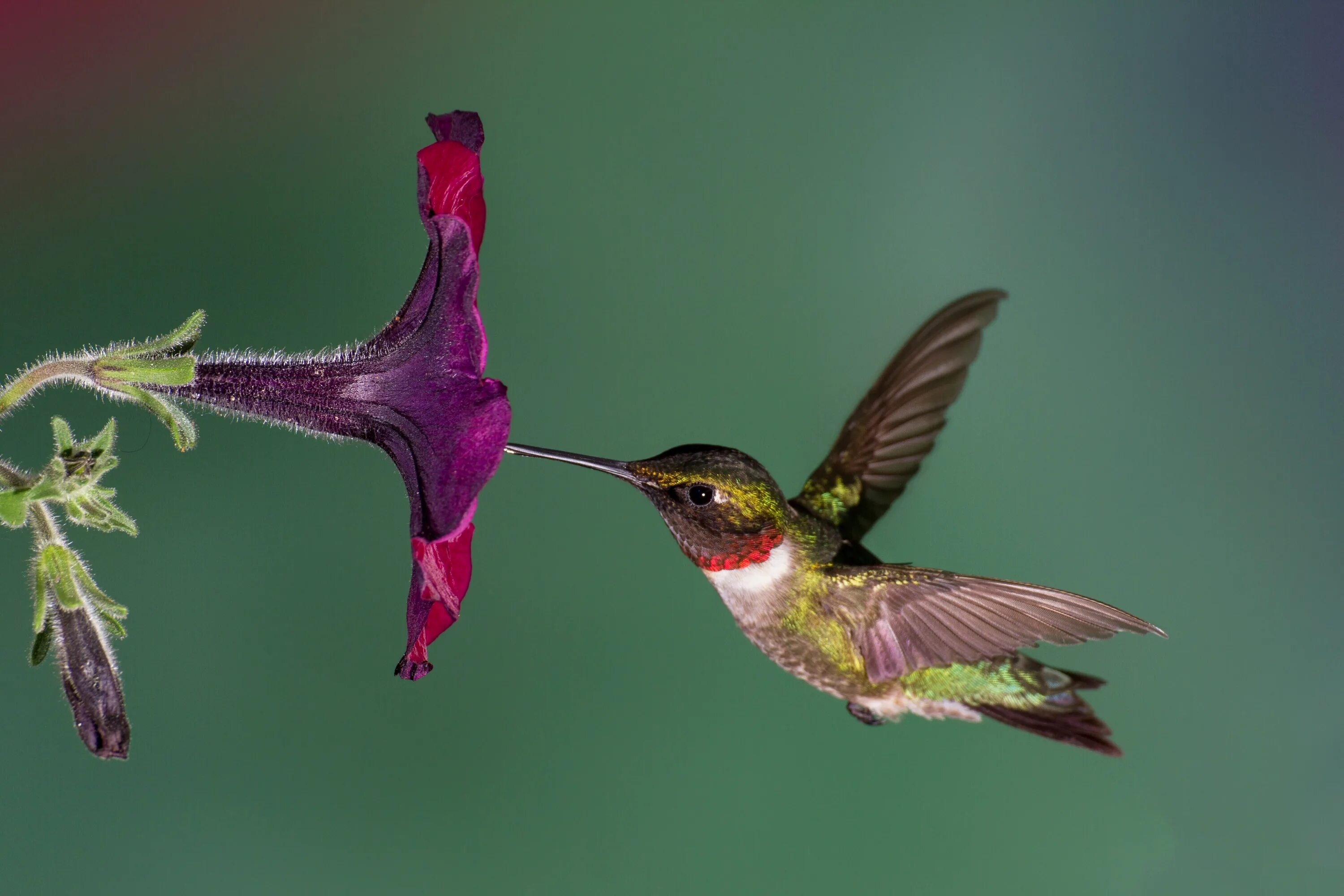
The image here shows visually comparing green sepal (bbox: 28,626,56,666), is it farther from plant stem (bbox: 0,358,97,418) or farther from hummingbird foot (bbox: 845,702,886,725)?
hummingbird foot (bbox: 845,702,886,725)

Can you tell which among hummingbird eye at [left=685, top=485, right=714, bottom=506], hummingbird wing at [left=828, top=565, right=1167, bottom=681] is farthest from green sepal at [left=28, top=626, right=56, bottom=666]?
hummingbird wing at [left=828, top=565, right=1167, bottom=681]

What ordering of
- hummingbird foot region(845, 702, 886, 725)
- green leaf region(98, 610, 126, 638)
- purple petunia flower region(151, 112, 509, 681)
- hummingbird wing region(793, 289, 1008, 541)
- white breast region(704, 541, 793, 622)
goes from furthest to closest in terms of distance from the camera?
hummingbird foot region(845, 702, 886, 725) → hummingbird wing region(793, 289, 1008, 541) → white breast region(704, 541, 793, 622) → green leaf region(98, 610, 126, 638) → purple petunia flower region(151, 112, 509, 681)

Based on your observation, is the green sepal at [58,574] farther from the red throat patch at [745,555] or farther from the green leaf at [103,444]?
the red throat patch at [745,555]

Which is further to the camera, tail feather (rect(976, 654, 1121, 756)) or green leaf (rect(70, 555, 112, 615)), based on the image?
tail feather (rect(976, 654, 1121, 756))

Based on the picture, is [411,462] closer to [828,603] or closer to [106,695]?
[106,695]

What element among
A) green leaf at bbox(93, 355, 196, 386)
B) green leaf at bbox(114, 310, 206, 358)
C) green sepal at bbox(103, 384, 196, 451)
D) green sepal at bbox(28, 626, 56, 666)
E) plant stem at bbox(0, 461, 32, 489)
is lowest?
green sepal at bbox(28, 626, 56, 666)

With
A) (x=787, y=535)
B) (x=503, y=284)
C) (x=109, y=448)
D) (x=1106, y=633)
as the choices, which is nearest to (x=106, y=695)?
(x=109, y=448)
